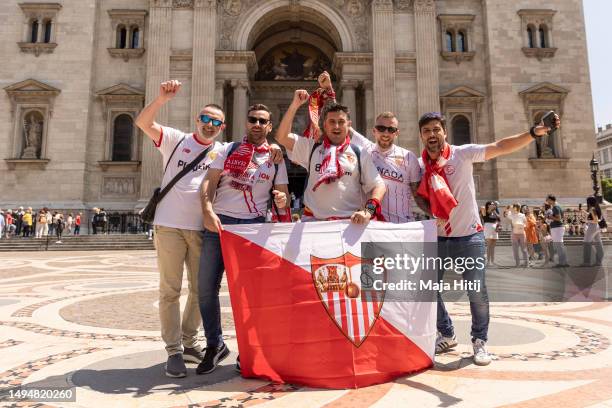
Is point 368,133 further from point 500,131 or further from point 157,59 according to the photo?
point 157,59

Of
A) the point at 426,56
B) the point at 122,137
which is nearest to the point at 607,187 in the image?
the point at 426,56

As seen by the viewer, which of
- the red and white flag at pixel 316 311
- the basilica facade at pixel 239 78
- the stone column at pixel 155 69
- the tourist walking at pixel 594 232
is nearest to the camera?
the red and white flag at pixel 316 311

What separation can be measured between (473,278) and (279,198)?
1938 millimetres

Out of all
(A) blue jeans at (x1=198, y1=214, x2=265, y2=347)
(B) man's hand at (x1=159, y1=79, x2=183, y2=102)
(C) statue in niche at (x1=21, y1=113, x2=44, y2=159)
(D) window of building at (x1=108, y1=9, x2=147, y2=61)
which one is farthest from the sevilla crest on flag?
(C) statue in niche at (x1=21, y1=113, x2=44, y2=159)

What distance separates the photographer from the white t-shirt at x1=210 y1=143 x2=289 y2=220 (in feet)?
12.7

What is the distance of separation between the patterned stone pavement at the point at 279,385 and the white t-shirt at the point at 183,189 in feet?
4.24

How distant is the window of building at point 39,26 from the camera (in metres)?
25.2

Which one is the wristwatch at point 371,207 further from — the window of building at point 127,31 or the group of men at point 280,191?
the window of building at point 127,31

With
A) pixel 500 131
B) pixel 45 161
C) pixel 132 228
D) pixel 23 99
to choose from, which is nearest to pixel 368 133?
pixel 500 131

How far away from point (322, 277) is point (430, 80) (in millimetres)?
23852

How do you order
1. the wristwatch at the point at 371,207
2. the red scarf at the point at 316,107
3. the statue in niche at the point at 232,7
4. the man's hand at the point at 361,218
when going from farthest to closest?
the statue in niche at the point at 232,7 → the red scarf at the point at 316,107 → the wristwatch at the point at 371,207 → the man's hand at the point at 361,218

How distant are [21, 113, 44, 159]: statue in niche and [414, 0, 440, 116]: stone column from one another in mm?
22459

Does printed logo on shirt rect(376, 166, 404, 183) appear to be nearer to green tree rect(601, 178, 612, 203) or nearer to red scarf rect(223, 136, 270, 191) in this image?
red scarf rect(223, 136, 270, 191)

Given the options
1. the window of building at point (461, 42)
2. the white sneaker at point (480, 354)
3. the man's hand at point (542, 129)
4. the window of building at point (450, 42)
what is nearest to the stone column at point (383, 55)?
the window of building at point (450, 42)
